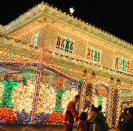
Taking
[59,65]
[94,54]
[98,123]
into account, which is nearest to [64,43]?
[59,65]

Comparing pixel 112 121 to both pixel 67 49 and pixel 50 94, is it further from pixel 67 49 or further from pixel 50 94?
pixel 67 49

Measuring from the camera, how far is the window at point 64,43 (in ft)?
51.0

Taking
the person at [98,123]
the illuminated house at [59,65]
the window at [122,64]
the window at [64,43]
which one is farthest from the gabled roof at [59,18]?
the person at [98,123]

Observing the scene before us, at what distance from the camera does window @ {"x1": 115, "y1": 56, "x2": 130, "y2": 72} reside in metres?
20.1

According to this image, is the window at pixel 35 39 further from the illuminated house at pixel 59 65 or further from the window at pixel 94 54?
the window at pixel 94 54

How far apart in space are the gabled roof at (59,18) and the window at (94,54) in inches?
53.4

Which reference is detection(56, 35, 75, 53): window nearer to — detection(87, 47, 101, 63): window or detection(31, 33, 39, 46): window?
detection(31, 33, 39, 46): window

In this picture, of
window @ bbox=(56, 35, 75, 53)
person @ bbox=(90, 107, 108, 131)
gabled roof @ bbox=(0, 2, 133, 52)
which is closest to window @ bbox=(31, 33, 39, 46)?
gabled roof @ bbox=(0, 2, 133, 52)

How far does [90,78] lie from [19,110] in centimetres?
425

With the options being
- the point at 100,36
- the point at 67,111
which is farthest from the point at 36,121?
the point at 100,36

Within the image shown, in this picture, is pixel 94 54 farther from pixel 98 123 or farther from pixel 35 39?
pixel 98 123

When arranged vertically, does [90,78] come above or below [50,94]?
above

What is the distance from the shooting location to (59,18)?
1479 cm

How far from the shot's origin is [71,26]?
1550cm
